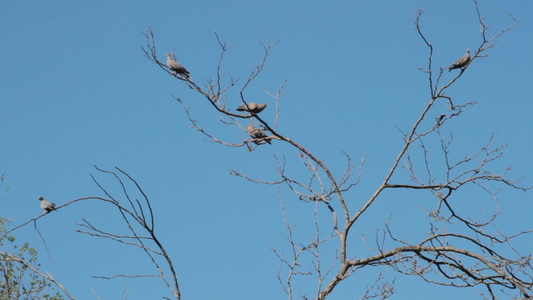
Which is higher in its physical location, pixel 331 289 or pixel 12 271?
pixel 12 271

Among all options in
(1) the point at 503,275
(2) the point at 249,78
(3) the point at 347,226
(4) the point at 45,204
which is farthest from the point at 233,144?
(4) the point at 45,204

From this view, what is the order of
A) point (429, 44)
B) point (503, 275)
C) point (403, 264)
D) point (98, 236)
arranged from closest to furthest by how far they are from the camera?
point (98, 236), point (503, 275), point (403, 264), point (429, 44)

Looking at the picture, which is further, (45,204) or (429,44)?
(45,204)

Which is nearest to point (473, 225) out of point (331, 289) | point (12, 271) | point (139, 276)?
point (331, 289)

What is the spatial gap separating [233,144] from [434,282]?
86.5 inches

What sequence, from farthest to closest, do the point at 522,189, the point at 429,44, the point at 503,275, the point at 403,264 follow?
the point at 522,189
the point at 429,44
the point at 403,264
the point at 503,275

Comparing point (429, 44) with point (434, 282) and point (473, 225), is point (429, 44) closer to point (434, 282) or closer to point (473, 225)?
point (473, 225)

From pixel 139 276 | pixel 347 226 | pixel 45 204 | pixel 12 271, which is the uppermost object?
pixel 12 271

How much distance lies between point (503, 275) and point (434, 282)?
46cm

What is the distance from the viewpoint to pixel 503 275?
4.50 m

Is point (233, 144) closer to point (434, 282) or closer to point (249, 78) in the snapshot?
point (249, 78)

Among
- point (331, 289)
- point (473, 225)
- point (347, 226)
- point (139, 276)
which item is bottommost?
point (139, 276)

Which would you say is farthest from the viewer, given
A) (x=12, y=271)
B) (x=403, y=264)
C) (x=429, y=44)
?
(x=12, y=271)

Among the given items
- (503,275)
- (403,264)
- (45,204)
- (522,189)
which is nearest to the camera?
(503,275)
